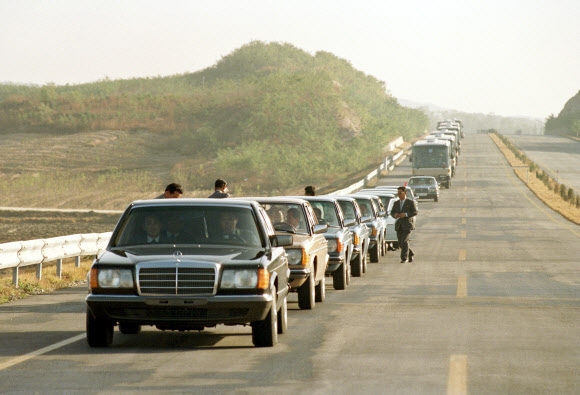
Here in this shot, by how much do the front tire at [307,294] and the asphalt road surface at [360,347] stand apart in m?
0.24

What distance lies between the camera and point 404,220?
2753cm

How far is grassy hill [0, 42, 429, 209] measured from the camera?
7788 cm

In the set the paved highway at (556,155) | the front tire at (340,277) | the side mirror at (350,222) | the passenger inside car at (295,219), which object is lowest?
A: the paved highway at (556,155)

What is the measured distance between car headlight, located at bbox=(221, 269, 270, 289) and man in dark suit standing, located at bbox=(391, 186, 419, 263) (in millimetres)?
15561

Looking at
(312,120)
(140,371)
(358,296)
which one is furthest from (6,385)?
(312,120)

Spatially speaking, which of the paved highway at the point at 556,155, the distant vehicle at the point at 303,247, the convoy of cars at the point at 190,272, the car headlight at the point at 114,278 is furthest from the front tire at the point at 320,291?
the paved highway at the point at 556,155

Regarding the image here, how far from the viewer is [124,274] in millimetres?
11688

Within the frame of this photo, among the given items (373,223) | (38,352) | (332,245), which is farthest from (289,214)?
(373,223)

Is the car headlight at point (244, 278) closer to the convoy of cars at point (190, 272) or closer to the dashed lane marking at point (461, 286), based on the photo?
the convoy of cars at point (190, 272)

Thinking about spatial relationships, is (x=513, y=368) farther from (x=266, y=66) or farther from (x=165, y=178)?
(x=266, y=66)

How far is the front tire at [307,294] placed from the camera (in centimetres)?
1617

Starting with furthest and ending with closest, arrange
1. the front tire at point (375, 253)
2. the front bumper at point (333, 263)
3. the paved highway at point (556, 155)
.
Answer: the paved highway at point (556, 155), the front tire at point (375, 253), the front bumper at point (333, 263)

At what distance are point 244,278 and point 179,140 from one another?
9138 centimetres

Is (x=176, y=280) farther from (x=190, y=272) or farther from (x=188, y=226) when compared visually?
(x=188, y=226)
